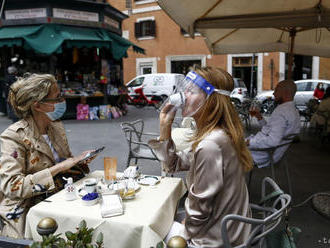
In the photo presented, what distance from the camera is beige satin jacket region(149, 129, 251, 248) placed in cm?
147

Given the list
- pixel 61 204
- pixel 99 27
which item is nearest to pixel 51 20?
pixel 99 27

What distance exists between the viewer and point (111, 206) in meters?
1.68

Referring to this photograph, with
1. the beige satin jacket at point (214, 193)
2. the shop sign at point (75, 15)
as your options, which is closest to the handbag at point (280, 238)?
the beige satin jacket at point (214, 193)

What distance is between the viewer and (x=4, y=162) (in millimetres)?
1945

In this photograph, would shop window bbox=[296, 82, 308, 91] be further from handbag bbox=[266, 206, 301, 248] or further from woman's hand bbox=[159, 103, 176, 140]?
handbag bbox=[266, 206, 301, 248]

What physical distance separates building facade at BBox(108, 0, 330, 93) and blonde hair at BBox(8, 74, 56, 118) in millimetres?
18124

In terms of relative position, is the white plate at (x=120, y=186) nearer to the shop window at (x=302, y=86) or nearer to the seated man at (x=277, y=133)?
the seated man at (x=277, y=133)

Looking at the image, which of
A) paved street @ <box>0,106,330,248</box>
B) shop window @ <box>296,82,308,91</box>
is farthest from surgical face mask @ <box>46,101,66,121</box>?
shop window @ <box>296,82,308,91</box>

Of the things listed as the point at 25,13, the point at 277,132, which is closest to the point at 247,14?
the point at 277,132

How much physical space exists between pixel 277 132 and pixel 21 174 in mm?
2535

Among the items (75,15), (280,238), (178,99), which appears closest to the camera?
(280,238)

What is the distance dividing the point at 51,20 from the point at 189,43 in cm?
1344

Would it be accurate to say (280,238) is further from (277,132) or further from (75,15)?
(75,15)

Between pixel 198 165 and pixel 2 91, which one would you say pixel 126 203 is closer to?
pixel 198 165
